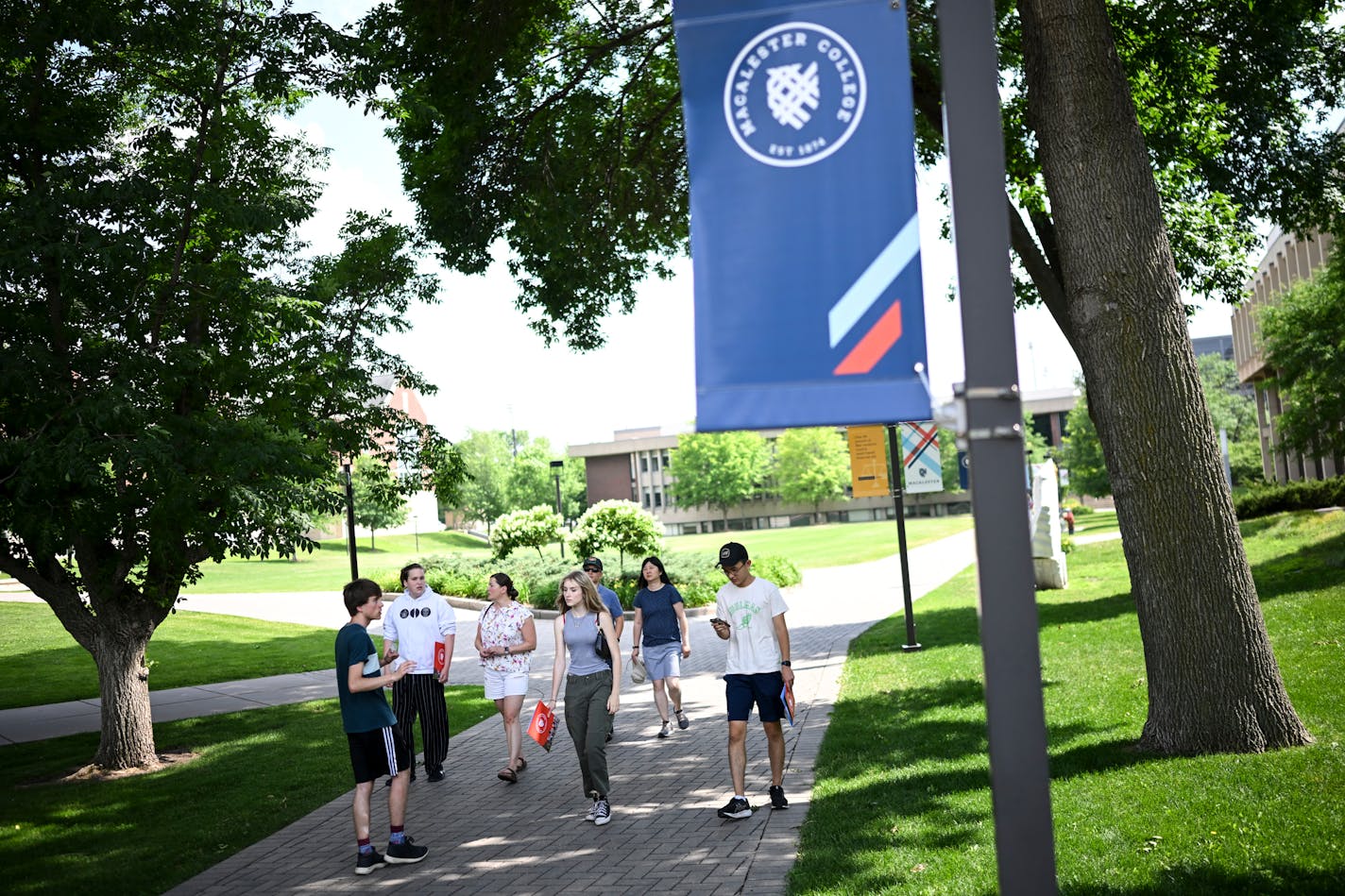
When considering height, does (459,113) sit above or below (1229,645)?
above

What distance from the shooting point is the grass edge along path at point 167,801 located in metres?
8.08

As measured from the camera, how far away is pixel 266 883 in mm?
7492

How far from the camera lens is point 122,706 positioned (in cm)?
1198

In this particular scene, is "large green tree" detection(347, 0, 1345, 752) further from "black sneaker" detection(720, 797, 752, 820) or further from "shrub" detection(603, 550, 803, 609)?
"shrub" detection(603, 550, 803, 609)

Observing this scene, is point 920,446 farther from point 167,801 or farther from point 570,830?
point 167,801

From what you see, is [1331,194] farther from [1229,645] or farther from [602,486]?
[602,486]

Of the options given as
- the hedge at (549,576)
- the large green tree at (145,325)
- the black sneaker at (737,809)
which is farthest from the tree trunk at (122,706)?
the hedge at (549,576)

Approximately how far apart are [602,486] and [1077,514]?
56772 millimetres

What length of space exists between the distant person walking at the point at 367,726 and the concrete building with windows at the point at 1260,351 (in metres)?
46.9

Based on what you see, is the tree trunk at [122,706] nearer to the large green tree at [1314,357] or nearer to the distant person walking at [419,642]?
the distant person walking at [419,642]

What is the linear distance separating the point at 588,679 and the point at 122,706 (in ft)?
20.5

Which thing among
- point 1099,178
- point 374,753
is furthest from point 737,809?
point 1099,178

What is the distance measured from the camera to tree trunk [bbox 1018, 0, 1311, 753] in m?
8.00

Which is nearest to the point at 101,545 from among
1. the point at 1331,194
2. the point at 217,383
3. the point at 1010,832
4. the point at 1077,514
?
the point at 217,383
